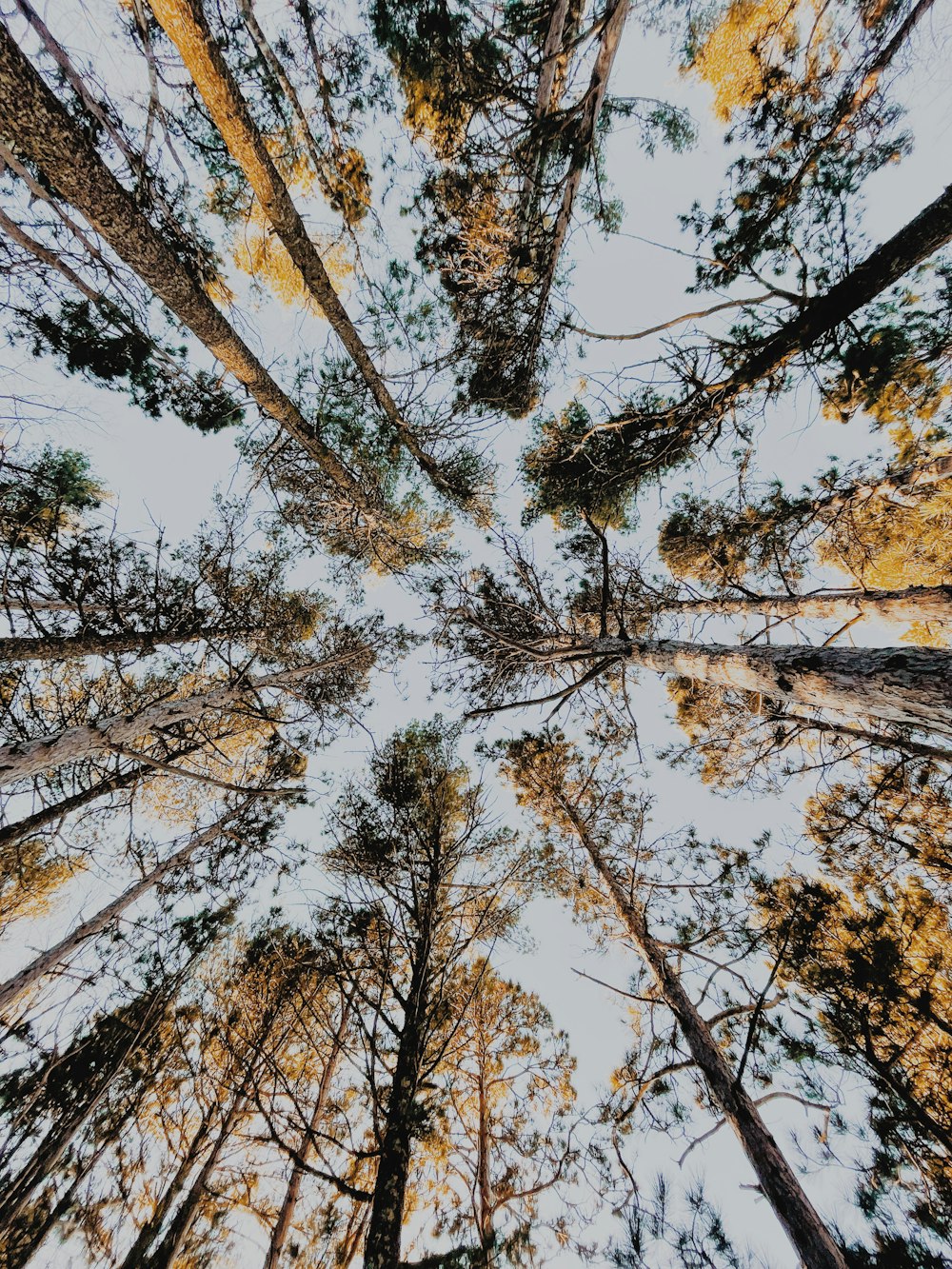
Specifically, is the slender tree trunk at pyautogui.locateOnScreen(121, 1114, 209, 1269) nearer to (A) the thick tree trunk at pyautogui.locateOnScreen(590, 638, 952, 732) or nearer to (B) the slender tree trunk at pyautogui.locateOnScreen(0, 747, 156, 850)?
(B) the slender tree trunk at pyautogui.locateOnScreen(0, 747, 156, 850)

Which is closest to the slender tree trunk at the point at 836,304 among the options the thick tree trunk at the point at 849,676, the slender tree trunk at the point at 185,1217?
the thick tree trunk at the point at 849,676

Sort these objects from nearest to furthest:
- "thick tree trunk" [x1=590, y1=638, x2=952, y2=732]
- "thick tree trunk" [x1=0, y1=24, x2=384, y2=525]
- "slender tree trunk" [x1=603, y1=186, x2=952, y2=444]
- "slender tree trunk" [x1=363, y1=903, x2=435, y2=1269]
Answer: "thick tree trunk" [x1=590, y1=638, x2=952, y2=732] → "slender tree trunk" [x1=363, y1=903, x2=435, y2=1269] → "thick tree trunk" [x1=0, y1=24, x2=384, y2=525] → "slender tree trunk" [x1=603, y1=186, x2=952, y2=444]

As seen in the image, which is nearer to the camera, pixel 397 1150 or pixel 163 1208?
pixel 397 1150

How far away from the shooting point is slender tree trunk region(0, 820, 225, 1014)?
465cm

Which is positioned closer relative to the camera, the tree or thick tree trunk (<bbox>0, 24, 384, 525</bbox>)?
thick tree trunk (<bbox>0, 24, 384, 525</bbox>)

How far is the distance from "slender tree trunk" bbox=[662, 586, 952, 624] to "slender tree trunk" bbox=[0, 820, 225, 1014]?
6.31 meters

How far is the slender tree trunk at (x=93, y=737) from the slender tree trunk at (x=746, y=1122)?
499cm

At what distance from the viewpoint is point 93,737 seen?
152 inches

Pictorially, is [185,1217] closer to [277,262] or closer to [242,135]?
[242,135]

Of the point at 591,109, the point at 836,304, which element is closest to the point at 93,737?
the point at 591,109

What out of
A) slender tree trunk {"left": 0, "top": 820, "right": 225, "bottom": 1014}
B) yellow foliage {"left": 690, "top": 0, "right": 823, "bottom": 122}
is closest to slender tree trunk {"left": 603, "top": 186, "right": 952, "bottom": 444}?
yellow foliage {"left": 690, "top": 0, "right": 823, "bottom": 122}

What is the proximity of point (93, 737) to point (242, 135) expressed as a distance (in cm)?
508

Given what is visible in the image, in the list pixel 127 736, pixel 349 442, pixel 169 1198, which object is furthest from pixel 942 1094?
pixel 349 442

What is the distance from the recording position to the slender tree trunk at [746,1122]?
2.65 m
